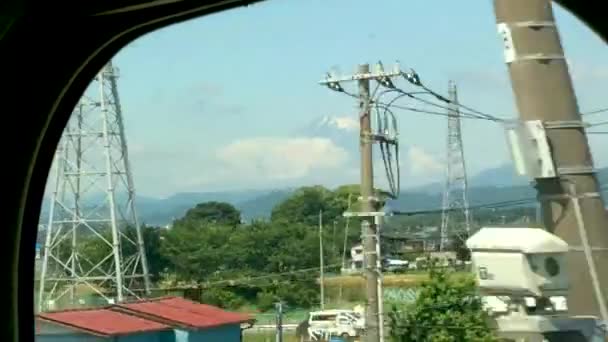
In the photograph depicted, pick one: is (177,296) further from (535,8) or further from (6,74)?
(6,74)

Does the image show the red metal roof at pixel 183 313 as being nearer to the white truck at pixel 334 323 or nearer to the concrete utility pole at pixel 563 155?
the concrete utility pole at pixel 563 155

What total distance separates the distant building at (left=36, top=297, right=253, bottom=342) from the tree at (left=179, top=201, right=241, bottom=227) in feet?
2.28

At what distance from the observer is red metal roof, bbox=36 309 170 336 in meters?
2.31

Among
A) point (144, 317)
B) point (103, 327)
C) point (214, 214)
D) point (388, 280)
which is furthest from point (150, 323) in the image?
point (388, 280)

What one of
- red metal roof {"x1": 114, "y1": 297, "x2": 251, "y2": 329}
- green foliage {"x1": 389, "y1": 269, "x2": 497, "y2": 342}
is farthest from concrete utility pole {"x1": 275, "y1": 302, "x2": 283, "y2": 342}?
red metal roof {"x1": 114, "y1": 297, "x2": 251, "y2": 329}

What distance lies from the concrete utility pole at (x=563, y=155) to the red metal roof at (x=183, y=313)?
1068 mm

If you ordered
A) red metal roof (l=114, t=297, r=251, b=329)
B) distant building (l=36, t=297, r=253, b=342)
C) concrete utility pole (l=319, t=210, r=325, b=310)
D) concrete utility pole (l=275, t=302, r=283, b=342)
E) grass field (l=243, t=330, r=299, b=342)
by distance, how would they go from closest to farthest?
distant building (l=36, t=297, r=253, b=342)
red metal roof (l=114, t=297, r=251, b=329)
grass field (l=243, t=330, r=299, b=342)
concrete utility pole (l=275, t=302, r=283, b=342)
concrete utility pole (l=319, t=210, r=325, b=310)

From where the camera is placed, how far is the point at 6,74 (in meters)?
1.62

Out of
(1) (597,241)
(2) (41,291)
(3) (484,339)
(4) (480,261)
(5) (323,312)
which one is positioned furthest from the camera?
(5) (323,312)

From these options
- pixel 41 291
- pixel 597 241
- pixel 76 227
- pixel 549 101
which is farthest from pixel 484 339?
pixel 41 291

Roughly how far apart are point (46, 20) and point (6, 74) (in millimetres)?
123

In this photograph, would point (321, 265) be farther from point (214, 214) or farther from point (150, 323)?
point (150, 323)

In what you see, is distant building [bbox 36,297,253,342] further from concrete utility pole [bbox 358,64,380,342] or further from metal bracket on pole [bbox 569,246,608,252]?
concrete utility pole [bbox 358,64,380,342]

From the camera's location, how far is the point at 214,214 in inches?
144
